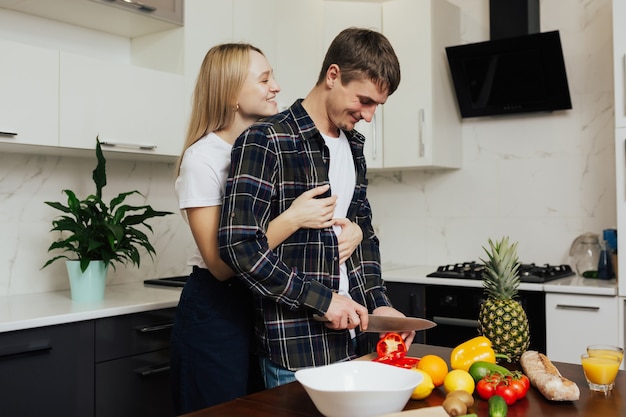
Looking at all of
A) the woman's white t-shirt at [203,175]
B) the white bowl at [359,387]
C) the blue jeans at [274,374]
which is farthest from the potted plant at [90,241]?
the white bowl at [359,387]

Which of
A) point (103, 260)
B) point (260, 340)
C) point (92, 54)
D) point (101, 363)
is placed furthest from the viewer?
point (92, 54)

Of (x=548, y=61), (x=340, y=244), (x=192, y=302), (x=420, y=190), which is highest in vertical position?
(x=548, y=61)

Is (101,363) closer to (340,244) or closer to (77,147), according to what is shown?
(77,147)

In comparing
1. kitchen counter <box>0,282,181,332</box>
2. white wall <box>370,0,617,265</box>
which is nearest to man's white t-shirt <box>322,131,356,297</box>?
kitchen counter <box>0,282,181,332</box>

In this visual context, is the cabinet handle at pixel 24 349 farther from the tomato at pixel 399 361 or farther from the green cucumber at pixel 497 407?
the green cucumber at pixel 497 407

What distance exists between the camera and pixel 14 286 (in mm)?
2809

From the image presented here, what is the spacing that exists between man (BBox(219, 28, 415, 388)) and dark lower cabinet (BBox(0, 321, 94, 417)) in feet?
3.08

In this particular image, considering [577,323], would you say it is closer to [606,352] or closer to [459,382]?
[606,352]

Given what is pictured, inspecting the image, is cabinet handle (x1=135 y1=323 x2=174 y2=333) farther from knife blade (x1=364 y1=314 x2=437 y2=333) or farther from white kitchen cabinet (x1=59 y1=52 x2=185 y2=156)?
knife blade (x1=364 y1=314 x2=437 y2=333)

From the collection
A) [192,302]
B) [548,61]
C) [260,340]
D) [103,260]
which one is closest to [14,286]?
[103,260]

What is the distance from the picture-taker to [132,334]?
2494 mm

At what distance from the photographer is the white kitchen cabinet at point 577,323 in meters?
2.79

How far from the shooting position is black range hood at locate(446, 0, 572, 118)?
330 cm

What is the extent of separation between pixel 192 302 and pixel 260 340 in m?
0.27
